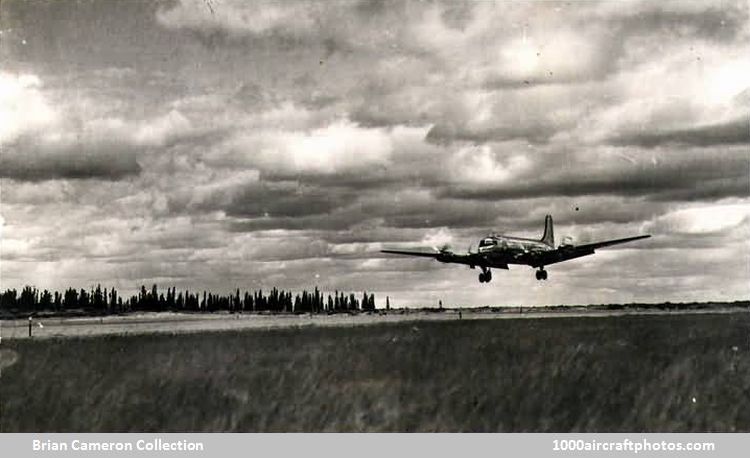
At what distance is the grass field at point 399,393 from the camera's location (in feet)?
40.3

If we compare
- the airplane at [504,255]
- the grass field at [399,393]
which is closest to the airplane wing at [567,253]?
the airplane at [504,255]

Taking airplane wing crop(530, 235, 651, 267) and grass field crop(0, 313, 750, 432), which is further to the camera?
airplane wing crop(530, 235, 651, 267)

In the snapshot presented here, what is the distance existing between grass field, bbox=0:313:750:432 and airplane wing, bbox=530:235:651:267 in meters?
35.0

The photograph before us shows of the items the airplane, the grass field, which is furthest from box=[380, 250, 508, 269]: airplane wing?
the grass field

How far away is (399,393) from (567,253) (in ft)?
145

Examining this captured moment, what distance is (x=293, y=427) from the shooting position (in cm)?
1228

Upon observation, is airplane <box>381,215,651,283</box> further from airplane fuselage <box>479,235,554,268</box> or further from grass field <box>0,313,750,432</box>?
grass field <box>0,313,750,432</box>

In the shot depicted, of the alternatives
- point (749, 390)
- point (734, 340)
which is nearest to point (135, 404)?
point (749, 390)

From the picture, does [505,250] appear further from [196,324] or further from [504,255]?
[196,324]

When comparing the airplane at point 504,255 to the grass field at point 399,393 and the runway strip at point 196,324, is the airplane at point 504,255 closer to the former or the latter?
the runway strip at point 196,324

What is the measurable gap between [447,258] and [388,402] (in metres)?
44.6

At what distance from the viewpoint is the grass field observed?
1229 centimetres

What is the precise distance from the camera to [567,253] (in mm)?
54906
